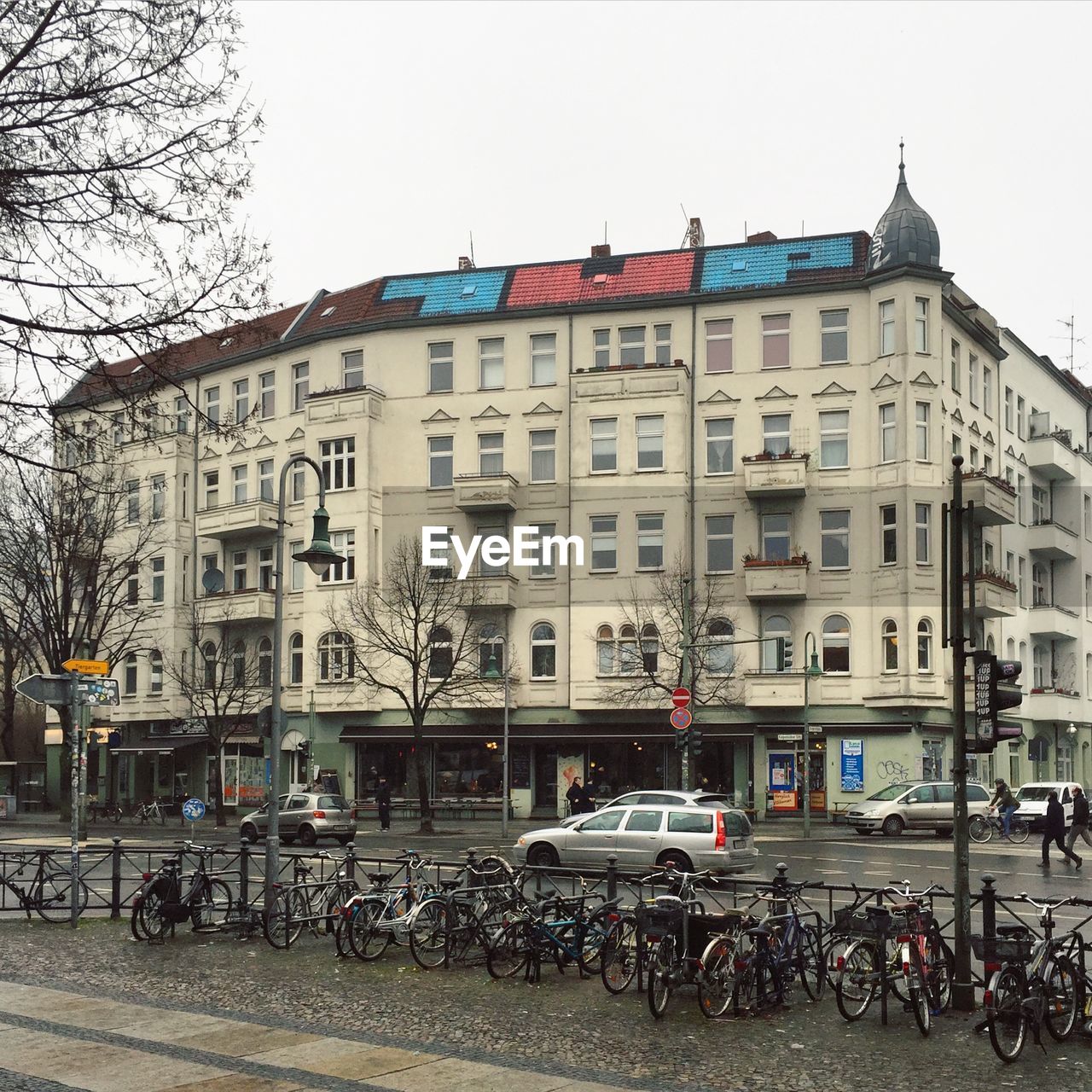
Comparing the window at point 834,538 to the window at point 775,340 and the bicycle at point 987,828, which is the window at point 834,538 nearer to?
the window at point 775,340

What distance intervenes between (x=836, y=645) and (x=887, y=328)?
10700 millimetres

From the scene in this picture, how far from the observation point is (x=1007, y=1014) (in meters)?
10.3

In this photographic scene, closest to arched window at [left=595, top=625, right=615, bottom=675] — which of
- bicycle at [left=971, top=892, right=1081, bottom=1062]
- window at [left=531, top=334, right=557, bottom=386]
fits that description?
window at [left=531, top=334, right=557, bottom=386]

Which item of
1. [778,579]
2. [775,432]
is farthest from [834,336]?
[778,579]

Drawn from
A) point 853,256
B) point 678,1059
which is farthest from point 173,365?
point 853,256

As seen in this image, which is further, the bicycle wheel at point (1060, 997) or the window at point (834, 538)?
the window at point (834, 538)

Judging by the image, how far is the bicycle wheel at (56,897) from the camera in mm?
19266

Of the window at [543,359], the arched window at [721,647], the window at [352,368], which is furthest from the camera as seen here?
the window at [352,368]

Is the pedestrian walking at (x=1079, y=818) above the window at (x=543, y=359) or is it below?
below

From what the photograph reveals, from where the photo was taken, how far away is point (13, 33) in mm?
10070

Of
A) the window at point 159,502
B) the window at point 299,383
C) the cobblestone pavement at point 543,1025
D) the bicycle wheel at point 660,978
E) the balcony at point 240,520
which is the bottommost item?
the cobblestone pavement at point 543,1025

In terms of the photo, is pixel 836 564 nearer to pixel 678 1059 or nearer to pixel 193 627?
pixel 193 627

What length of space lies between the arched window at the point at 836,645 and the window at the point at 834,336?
8.81 m

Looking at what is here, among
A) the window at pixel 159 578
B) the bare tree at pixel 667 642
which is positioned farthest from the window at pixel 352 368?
the bare tree at pixel 667 642
